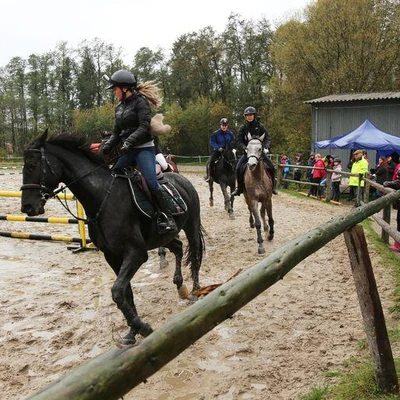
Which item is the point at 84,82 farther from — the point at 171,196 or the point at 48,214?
the point at 171,196

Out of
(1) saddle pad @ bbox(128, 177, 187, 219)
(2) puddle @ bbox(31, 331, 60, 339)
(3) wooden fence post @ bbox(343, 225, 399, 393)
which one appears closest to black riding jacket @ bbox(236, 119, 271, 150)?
(1) saddle pad @ bbox(128, 177, 187, 219)

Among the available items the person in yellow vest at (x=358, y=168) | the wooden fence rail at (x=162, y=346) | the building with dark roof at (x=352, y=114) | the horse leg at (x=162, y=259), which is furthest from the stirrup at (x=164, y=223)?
the building with dark roof at (x=352, y=114)

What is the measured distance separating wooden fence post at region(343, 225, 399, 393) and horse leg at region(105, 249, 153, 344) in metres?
2.24

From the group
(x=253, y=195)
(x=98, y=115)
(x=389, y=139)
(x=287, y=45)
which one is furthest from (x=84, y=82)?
(x=253, y=195)

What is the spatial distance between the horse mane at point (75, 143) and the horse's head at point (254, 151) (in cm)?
389

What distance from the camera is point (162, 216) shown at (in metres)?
5.07

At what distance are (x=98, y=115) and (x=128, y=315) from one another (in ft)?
166


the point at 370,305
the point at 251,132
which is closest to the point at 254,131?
the point at 251,132

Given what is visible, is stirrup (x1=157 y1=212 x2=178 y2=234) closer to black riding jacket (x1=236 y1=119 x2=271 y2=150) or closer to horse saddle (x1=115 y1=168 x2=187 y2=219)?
horse saddle (x1=115 y1=168 x2=187 y2=219)

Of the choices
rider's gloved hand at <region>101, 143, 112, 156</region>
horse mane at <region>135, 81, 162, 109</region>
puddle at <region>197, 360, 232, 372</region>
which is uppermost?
horse mane at <region>135, 81, 162, 109</region>

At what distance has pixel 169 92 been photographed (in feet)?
184

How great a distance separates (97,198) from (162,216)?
32.1 inches

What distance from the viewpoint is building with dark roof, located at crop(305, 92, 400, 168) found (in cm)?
2561

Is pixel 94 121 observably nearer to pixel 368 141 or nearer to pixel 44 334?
pixel 368 141
